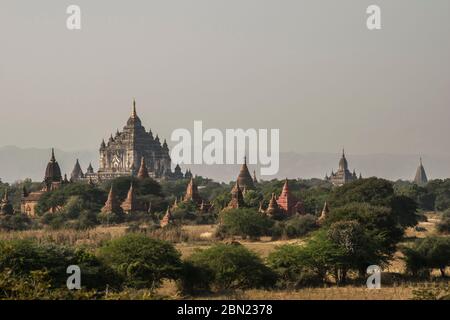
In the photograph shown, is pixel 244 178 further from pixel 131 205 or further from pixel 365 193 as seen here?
pixel 365 193

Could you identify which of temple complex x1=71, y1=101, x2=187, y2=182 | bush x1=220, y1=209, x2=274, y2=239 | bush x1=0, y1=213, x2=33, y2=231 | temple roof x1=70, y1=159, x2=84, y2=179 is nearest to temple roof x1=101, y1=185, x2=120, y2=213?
bush x1=0, y1=213, x2=33, y2=231

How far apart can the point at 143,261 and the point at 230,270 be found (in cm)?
333

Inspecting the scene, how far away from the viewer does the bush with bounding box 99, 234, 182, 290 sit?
31837 millimetres

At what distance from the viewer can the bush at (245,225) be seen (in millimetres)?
55844

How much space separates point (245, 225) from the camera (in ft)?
184

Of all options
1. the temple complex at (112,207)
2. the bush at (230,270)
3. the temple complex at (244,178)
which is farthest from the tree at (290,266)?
the temple complex at (244,178)

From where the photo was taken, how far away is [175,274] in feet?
106

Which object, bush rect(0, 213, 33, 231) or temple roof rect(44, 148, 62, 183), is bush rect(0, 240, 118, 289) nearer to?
bush rect(0, 213, 33, 231)

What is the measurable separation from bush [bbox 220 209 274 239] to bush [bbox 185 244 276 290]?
22.1 meters

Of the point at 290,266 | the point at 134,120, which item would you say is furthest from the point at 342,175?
the point at 290,266

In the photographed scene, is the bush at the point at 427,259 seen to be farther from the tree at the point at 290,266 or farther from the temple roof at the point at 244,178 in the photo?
the temple roof at the point at 244,178

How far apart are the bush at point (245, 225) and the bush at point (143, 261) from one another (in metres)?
22.1
